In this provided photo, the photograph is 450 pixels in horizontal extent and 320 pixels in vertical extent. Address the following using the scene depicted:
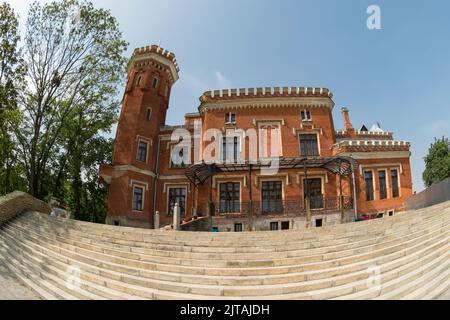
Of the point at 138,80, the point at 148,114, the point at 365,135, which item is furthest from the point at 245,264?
the point at 365,135

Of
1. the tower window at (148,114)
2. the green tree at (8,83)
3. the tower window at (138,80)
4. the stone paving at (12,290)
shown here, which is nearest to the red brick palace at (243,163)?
the tower window at (138,80)

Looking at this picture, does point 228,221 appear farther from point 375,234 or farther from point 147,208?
point 375,234

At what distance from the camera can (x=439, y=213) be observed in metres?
9.69

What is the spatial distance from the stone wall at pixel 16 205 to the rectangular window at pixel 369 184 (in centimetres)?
2026

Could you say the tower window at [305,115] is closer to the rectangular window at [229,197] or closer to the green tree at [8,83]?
the rectangular window at [229,197]

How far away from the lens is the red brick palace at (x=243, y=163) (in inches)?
866

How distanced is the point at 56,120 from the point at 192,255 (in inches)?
859

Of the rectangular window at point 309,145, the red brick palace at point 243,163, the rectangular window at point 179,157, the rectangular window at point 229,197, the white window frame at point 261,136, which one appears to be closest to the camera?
the red brick palace at point 243,163

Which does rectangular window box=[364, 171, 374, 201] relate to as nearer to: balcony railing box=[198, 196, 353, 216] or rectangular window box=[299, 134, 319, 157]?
balcony railing box=[198, 196, 353, 216]

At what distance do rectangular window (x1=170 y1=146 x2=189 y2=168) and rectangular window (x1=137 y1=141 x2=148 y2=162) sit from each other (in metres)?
2.24

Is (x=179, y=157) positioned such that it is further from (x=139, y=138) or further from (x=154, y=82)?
(x=154, y=82)

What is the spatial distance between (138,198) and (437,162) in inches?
1092
